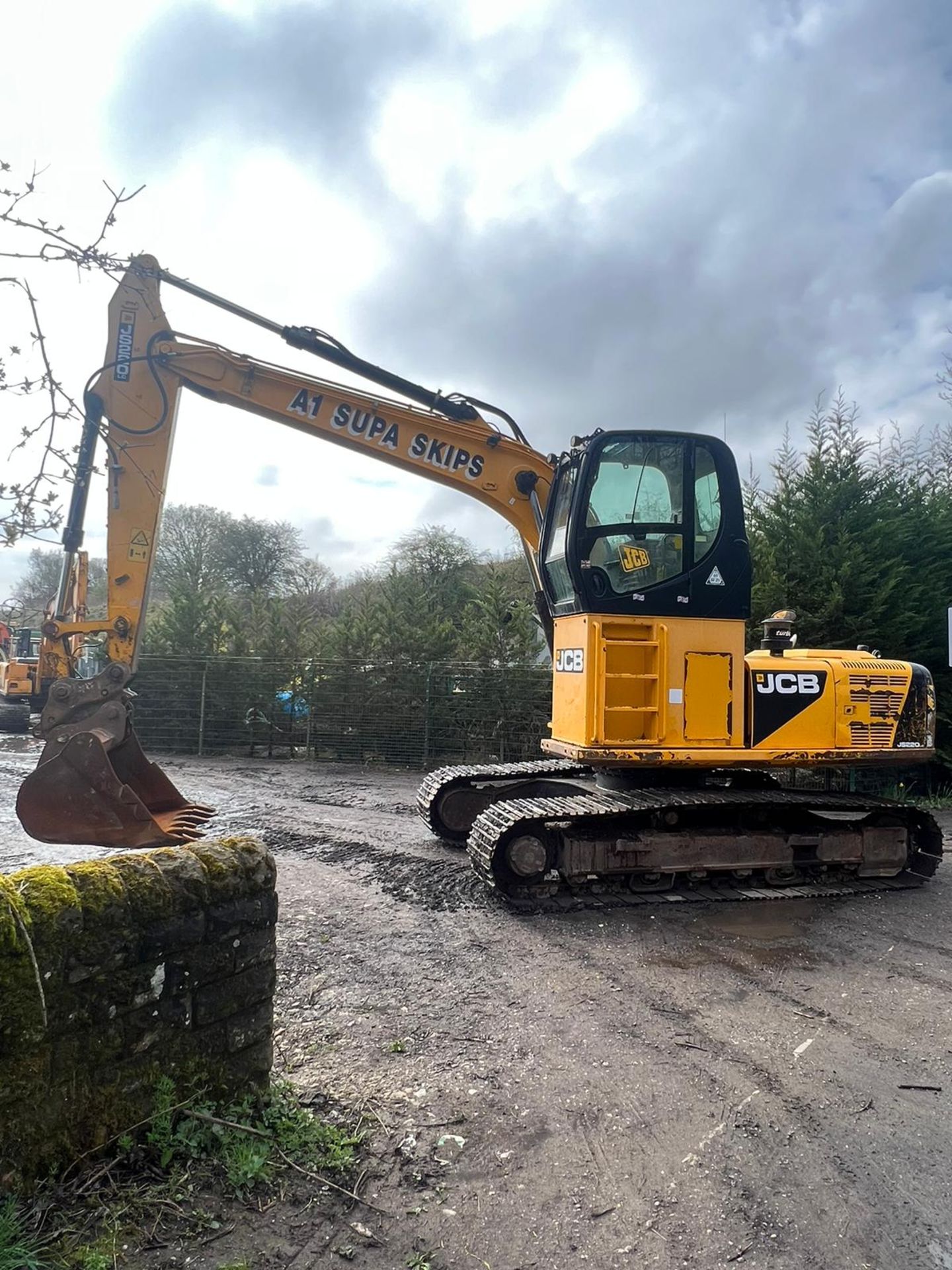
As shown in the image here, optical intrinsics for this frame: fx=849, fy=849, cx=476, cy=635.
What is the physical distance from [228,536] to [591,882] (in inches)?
1223

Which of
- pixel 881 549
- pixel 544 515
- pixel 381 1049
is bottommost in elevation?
pixel 381 1049

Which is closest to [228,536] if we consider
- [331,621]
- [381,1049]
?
[331,621]

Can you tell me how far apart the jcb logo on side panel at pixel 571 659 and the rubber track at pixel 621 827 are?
0.99 meters

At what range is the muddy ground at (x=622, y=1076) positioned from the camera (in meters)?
2.56

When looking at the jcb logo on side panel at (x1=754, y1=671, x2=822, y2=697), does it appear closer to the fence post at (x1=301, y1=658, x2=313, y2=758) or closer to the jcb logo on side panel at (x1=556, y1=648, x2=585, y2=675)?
the jcb logo on side panel at (x1=556, y1=648, x2=585, y2=675)

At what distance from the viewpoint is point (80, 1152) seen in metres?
2.45

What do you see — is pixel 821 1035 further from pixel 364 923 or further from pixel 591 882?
pixel 364 923

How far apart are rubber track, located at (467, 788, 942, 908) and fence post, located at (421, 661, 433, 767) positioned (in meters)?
7.76

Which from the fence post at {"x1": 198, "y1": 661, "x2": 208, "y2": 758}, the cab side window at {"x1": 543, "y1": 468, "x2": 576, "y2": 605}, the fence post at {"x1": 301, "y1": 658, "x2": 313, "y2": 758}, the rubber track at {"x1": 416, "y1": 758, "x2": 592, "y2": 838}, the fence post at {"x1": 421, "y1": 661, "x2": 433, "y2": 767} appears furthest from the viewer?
the fence post at {"x1": 198, "y1": 661, "x2": 208, "y2": 758}

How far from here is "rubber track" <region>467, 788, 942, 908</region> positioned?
593 cm

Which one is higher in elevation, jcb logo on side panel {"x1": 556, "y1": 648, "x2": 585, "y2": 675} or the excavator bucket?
jcb logo on side panel {"x1": 556, "y1": 648, "x2": 585, "y2": 675}

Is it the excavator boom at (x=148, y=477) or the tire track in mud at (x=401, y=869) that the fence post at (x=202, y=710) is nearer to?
the tire track in mud at (x=401, y=869)

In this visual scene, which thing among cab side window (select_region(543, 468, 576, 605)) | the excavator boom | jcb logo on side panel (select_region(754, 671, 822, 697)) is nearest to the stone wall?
the excavator boom

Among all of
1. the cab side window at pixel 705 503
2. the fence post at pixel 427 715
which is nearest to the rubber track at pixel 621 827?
the cab side window at pixel 705 503
